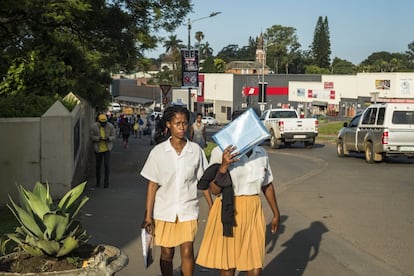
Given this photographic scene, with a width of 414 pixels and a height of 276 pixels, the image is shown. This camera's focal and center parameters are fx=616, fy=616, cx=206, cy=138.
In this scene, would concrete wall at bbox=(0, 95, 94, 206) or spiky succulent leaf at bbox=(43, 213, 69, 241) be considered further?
concrete wall at bbox=(0, 95, 94, 206)

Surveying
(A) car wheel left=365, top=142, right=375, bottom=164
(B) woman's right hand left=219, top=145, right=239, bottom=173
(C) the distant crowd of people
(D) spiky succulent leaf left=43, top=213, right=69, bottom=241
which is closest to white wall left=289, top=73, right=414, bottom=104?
(A) car wheel left=365, top=142, right=375, bottom=164

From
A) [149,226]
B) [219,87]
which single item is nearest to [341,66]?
[219,87]

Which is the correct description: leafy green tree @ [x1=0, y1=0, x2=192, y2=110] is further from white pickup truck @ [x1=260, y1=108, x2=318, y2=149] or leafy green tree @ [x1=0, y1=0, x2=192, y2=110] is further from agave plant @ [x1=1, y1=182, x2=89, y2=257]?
agave plant @ [x1=1, y1=182, x2=89, y2=257]

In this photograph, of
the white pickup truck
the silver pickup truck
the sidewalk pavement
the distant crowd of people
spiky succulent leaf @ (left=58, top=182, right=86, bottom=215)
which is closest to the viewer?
spiky succulent leaf @ (left=58, top=182, right=86, bottom=215)

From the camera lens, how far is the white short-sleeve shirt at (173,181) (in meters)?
5.46

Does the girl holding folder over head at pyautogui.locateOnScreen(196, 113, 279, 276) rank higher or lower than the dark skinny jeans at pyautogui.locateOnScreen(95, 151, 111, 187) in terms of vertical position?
higher

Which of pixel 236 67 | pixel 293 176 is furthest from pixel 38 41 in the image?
pixel 236 67

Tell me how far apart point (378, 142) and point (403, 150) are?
80 centimetres

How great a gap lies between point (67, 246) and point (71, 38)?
1597 cm

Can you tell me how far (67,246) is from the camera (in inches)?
170

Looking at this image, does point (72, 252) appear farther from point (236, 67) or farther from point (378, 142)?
point (236, 67)

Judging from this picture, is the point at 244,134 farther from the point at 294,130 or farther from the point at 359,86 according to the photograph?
the point at 359,86

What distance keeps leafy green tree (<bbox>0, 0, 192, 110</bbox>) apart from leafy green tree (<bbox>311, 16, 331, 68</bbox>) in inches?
5058

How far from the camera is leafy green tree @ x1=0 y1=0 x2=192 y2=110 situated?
16828 mm
